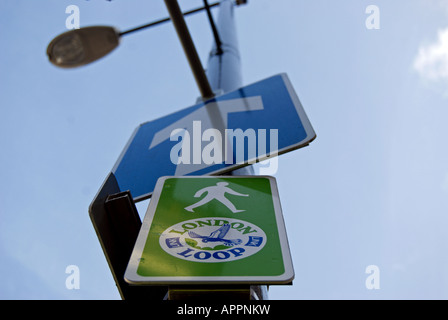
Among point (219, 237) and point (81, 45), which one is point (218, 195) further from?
point (81, 45)

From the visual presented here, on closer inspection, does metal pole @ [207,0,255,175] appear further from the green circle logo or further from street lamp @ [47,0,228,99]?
street lamp @ [47,0,228,99]

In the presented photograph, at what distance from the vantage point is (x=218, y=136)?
2.12m

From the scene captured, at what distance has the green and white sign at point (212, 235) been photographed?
1194 millimetres

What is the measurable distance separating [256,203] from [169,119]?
1.20 meters

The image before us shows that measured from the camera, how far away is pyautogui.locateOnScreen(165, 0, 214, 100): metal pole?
7.56ft

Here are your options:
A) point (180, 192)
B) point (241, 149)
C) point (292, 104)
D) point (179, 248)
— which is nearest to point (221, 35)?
point (292, 104)

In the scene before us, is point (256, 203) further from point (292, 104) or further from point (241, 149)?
point (292, 104)

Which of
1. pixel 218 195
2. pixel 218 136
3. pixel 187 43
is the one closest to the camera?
pixel 218 195

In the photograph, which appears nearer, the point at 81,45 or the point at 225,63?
the point at 81,45

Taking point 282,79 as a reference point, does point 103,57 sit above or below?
above

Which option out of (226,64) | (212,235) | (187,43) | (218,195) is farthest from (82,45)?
(226,64)

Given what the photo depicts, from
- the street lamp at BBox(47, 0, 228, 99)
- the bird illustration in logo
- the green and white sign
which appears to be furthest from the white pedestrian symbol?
the street lamp at BBox(47, 0, 228, 99)

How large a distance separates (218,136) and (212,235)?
850mm
